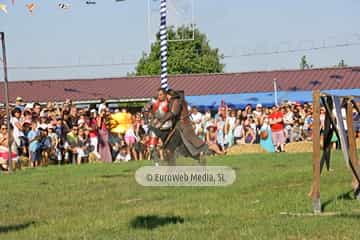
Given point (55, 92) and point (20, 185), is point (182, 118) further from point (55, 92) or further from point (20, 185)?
point (55, 92)

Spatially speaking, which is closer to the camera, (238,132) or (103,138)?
(103,138)

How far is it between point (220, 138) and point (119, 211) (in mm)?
14595

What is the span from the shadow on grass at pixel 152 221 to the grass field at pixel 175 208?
0.04ft

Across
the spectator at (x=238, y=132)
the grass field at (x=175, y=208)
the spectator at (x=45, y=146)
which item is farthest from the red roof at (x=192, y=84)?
the grass field at (x=175, y=208)

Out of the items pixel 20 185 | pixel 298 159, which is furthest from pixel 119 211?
pixel 298 159

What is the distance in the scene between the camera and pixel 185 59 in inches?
3302

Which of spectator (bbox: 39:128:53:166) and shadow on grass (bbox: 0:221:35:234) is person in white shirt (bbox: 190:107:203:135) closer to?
spectator (bbox: 39:128:53:166)

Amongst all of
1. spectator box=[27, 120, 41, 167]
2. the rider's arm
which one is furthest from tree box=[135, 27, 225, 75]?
the rider's arm

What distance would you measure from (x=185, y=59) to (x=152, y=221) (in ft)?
247

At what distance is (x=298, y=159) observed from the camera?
61.4 feet

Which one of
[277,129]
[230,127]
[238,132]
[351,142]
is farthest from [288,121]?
[351,142]

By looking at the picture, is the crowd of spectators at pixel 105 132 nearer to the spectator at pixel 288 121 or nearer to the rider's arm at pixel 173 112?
the spectator at pixel 288 121

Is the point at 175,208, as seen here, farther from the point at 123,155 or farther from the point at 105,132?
the point at 123,155

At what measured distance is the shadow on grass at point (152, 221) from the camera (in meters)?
8.75
